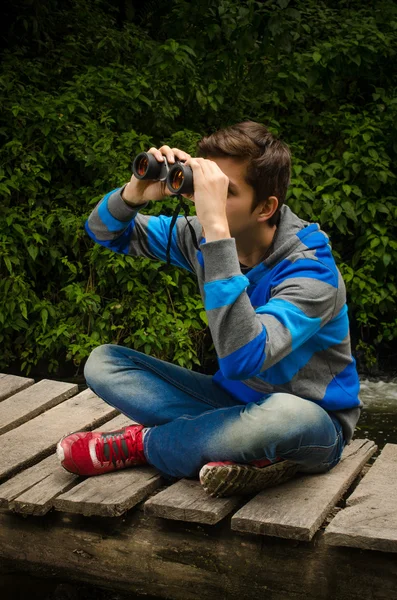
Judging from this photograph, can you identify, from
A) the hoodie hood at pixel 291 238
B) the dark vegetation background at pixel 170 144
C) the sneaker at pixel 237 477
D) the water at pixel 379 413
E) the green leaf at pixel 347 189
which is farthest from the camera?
the green leaf at pixel 347 189

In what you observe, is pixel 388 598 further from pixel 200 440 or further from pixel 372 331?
pixel 372 331

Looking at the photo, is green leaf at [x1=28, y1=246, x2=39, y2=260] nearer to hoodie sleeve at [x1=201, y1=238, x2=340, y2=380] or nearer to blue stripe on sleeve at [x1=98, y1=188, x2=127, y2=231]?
blue stripe on sleeve at [x1=98, y1=188, x2=127, y2=231]

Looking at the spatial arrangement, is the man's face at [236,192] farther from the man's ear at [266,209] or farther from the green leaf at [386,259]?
the green leaf at [386,259]

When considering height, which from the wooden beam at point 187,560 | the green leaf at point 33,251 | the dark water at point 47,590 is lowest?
the dark water at point 47,590

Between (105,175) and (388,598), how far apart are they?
3.58 m

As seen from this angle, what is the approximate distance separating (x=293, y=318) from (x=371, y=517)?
58 cm

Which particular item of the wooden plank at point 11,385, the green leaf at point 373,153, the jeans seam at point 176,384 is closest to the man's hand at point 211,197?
the jeans seam at point 176,384

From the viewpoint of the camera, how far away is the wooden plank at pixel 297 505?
246cm

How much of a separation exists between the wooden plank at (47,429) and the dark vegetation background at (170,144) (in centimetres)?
159

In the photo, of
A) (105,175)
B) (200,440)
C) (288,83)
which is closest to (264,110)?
(288,83)

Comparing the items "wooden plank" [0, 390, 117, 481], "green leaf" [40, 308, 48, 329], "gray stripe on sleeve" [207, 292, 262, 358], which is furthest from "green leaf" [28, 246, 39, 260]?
"gray stripe on sleeve" [207, 292, 262, 358]

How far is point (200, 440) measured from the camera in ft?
8.91

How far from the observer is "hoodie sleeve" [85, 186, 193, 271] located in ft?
10.0

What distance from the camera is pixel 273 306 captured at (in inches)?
98.2
